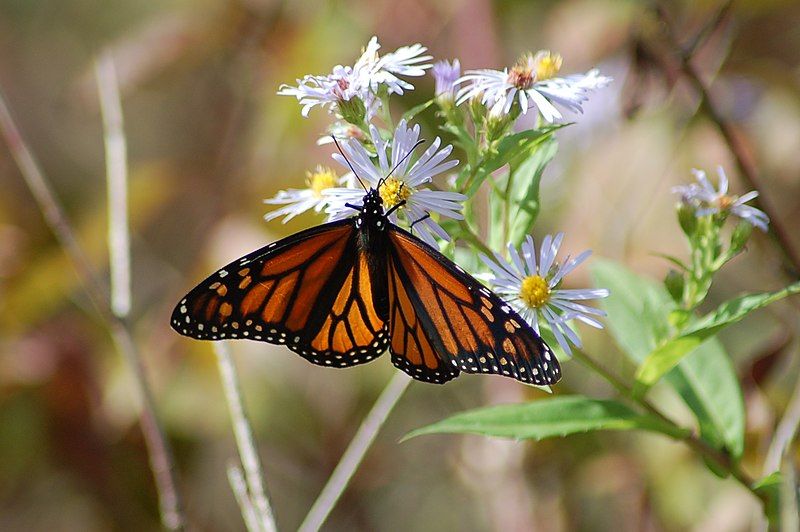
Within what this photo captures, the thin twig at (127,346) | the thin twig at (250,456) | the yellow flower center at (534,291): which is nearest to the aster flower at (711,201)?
the yellow flower center at (534,291)

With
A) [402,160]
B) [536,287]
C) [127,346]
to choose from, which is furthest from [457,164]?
[127,346]

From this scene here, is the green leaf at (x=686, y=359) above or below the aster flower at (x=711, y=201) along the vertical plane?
below

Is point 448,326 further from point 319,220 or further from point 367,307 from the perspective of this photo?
point 319,220

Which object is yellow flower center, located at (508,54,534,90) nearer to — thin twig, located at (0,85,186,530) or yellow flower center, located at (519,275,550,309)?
yellow flower center, located at (519,275,550,309)

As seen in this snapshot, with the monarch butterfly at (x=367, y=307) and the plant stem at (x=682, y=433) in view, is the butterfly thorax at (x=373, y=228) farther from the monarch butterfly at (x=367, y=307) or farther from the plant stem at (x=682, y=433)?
the plant stem at (x=682, y=433)

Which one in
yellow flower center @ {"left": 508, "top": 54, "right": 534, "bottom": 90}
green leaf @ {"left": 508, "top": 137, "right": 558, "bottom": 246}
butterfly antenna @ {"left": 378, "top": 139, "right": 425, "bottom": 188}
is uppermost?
yellow flower center @ {"left": 508, "top": 54, "right": 534, "bottom": 90}

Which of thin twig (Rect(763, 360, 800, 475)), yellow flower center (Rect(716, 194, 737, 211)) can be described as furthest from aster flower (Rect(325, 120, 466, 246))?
thin twig (Rect(763, 360, 800, 475))
